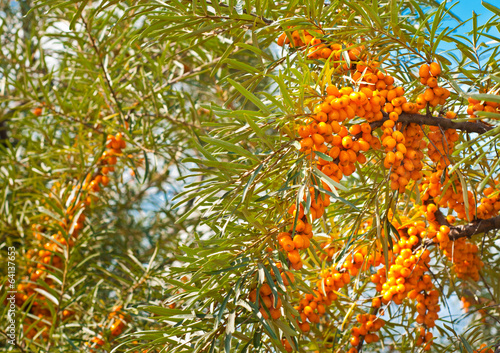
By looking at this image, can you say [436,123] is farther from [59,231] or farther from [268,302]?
[59,231]

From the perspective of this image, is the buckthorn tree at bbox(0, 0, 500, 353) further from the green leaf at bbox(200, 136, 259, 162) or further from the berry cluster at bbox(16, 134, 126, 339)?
the berry cluster at bbox(16, 134, 126, 339)

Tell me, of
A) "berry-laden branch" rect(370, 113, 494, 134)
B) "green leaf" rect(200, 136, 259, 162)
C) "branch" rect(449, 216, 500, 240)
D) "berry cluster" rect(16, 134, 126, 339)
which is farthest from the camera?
"berry cluster" rect(16, 134, 126, 339)

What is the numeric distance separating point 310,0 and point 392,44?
0.48 ft

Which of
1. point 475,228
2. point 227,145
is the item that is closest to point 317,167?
point 227,145

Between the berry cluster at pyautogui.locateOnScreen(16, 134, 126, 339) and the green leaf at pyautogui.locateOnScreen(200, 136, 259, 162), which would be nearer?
the green leaf at pyautogui.locateOnScreen(200, 136, 259, 162)

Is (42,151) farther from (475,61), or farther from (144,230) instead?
(475,61)

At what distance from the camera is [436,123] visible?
0.61 m

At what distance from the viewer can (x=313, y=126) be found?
54 centimetres

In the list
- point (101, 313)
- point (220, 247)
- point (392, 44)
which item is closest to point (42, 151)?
point (101, 313)

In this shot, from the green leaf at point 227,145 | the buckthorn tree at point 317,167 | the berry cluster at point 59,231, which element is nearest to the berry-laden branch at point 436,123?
the buckthorn tree at point 317,167

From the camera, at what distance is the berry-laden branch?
606 mm

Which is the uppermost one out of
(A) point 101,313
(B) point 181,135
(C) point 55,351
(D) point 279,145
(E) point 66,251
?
(B) point 181,135

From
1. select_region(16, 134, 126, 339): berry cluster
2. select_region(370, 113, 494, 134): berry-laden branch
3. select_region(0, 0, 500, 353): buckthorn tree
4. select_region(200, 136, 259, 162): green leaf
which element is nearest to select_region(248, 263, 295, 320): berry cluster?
select_region(0, 0, 500, 353): buckthorn tree

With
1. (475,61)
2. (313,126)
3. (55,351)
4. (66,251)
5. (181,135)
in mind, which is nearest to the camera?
(313,126)
